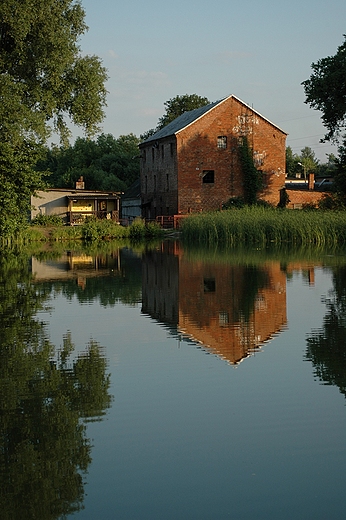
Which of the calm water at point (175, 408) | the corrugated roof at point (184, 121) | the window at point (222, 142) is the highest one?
the corrugated roof at point (184, 121)

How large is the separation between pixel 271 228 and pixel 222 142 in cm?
1796

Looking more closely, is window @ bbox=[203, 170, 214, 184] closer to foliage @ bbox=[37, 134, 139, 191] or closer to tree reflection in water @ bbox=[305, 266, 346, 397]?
foliage @ bbox=[37, 134, 139, 191]

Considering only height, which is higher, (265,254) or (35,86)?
(35,86)

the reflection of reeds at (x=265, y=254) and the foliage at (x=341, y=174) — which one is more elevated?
the foliage at (x=341, y=174)

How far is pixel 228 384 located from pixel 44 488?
3.48 m

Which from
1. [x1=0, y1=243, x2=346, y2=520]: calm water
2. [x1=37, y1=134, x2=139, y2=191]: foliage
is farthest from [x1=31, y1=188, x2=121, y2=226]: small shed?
[x1=0, y1=243, x2=346, y2=520]: calm water

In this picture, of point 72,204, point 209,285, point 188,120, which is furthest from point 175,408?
point 72,204

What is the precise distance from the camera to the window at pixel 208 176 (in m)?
55.5

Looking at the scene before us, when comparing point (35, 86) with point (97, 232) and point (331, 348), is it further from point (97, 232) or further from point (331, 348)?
point (331, 348)

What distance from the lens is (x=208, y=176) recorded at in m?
55.7

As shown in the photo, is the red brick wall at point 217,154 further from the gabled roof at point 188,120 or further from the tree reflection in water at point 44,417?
the tree reflection in water at point 44,417

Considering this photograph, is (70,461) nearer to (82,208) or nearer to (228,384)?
(228,384)

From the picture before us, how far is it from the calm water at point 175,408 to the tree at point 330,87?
3091 centimetres

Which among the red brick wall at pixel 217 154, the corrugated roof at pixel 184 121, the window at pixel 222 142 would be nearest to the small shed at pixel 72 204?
the corrugated roof at pixel 184 121
